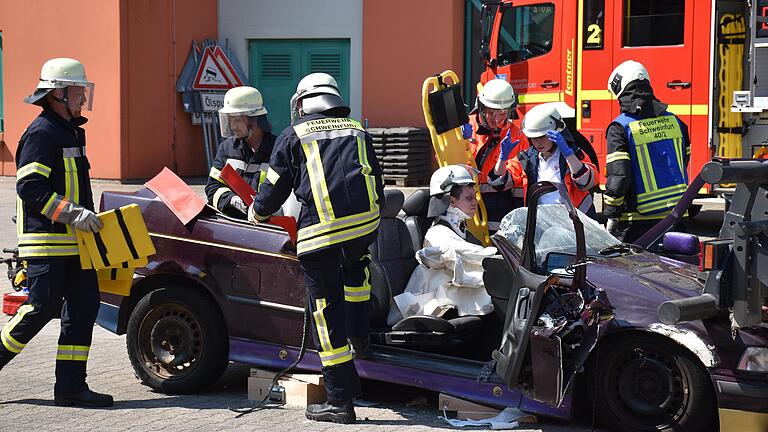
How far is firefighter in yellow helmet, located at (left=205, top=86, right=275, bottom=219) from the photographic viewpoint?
7215mm

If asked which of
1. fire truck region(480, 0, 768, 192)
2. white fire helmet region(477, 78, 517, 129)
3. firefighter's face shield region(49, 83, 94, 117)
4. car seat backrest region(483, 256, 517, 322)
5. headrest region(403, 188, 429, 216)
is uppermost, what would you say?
fire truck region(480, 0, 768, 192)

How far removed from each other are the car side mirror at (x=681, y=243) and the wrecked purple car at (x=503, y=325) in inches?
13.3

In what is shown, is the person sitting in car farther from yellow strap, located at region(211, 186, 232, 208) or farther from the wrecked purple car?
yellow strap, located at region(211, 186, 232, 208)

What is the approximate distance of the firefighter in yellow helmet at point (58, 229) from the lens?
6215mm

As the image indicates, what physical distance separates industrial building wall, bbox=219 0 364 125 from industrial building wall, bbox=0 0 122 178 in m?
2.20

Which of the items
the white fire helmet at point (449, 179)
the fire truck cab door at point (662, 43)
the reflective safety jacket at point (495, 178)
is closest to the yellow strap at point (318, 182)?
the white fire helmet at point (449, 179)

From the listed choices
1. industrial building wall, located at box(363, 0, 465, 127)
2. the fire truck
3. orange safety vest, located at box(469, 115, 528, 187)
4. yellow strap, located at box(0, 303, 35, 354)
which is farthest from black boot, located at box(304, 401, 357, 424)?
industrial building wall, located at box(363, 0, 465, 127)

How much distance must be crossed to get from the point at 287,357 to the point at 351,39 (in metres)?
12.7

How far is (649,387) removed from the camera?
5320mm

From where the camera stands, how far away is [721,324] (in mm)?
5094

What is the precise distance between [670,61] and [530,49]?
190cm

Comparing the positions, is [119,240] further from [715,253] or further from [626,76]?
[626,76]

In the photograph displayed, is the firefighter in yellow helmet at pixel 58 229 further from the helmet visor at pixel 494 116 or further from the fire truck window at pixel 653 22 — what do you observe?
the fire truck window at pixel 653 22

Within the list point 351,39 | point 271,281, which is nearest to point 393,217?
point 271,281
